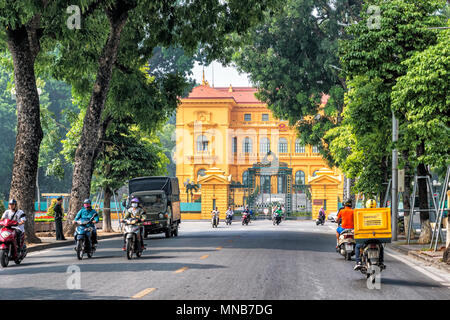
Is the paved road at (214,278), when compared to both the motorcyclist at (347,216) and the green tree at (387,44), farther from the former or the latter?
the green tree at (387,44)

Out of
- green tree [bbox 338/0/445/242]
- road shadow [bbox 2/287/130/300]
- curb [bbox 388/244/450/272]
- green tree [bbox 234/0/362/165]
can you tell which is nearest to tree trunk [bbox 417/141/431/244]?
curb [bbox 388/244/450/272]

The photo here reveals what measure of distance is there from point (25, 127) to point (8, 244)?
29.6 ft

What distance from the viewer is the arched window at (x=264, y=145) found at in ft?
315

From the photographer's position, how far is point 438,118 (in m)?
21.2

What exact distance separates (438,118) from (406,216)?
12.1 m

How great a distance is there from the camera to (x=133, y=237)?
63.3 ft

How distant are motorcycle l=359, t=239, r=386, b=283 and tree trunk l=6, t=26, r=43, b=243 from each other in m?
15.0

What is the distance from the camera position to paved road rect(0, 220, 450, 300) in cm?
1160

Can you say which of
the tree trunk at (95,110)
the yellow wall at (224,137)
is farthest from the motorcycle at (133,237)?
the yellow wall at (224,137)

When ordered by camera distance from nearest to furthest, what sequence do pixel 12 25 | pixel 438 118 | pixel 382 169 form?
pixel 438 118 → pixel 12 25 → pixel 382 169

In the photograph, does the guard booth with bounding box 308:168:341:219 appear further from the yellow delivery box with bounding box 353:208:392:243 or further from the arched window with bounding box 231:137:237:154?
the yellow delivery box with bounding box 353:208:392:243

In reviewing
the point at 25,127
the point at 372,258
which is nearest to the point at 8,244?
the point at 372,258
